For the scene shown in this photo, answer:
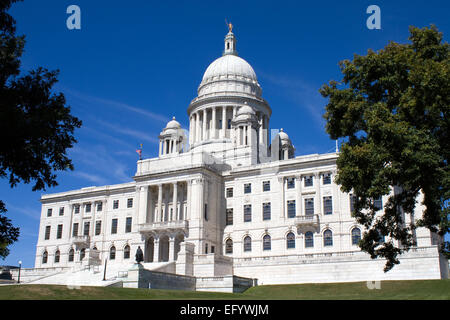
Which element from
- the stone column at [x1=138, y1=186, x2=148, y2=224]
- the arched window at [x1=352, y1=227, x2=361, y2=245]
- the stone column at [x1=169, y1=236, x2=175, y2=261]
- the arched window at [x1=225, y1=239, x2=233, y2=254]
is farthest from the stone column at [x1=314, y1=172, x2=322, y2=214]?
the stone column at [x1=138, y1=186, x2=148, y2=224]

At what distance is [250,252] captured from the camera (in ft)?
234

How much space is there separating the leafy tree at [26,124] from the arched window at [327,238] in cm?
4839

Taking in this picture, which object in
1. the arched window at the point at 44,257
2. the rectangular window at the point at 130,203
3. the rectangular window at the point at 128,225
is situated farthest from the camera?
the arched window at the point at 44,257

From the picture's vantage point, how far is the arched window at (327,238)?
2618 inches

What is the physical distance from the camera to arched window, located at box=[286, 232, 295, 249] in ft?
226

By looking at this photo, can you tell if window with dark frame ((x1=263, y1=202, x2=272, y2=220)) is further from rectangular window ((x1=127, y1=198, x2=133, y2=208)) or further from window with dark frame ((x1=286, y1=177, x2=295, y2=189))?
rectangular window ((x1=127, y1=198, x2=133, y2=208))

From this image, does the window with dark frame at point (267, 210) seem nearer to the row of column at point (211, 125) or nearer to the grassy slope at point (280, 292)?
the grassy slope at point (280, 292)

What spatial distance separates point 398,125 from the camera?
1178 inches

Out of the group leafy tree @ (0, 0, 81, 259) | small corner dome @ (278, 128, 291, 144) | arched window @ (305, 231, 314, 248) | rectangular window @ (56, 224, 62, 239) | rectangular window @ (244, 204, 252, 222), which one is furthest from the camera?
small corner dome @ (278, 128, 291, 144)

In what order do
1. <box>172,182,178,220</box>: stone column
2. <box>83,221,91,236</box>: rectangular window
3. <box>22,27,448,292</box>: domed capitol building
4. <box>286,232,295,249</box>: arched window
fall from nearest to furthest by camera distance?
<box>22,27,448,292</box>: domed capitol building < <box>286,232,295,249</box>: arched window < <box>172,182,178,220</box>: stone column < <box>83,221,91,236</box>: rectangular window

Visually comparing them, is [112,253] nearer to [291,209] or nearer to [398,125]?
[291,209]

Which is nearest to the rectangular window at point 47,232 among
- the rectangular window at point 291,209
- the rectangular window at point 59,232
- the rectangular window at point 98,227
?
the rectangular window at point 59,232

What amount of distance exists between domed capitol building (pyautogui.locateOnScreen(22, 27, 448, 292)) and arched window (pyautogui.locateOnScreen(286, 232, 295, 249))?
0.13m
